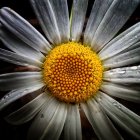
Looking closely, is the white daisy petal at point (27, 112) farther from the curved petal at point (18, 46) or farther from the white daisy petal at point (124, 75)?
the white daisy petal at point (124, 75)

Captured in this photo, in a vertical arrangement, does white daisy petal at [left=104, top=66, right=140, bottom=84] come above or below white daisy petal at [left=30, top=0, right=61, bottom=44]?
below

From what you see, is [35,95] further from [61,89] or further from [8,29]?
[8,29]

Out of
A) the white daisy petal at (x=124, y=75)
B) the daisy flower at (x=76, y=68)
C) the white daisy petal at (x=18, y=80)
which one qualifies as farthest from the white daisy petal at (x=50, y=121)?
the white daisy petal at (x=124, y=75)

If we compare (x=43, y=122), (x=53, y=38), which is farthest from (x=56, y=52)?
(x=43, y=122)

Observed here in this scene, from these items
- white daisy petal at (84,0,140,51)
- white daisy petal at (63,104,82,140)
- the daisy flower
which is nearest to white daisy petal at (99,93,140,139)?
the daisy flower

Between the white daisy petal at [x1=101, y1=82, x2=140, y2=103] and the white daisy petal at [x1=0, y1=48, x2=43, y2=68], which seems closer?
the white daisy petal at [x1=0, y1=48, x2=43, y2=68]

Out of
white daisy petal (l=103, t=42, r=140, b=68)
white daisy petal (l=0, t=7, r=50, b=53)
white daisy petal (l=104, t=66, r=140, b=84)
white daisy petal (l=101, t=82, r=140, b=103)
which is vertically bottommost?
white daisy petal (l=101, t=82, r=140, b=103)

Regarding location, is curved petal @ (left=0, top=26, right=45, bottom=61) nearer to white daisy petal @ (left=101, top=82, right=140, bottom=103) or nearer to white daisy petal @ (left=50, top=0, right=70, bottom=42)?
white daisy petal @ (left=50, top=0, right=70, bottom=42)
